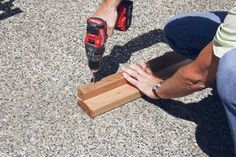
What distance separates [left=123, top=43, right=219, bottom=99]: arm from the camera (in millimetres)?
2324

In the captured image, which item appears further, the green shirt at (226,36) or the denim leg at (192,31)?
the denim leg at (192,31)

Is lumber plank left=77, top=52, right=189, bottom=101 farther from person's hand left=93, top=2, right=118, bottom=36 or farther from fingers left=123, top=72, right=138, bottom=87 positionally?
person's hand left=93, top=2, right=118, bottom=36

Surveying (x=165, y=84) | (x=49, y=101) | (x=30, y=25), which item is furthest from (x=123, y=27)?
(x=30, y=25)

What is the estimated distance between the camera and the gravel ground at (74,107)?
267cm

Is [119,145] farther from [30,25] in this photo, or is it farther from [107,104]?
[30,25]

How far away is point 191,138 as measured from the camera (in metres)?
2.78

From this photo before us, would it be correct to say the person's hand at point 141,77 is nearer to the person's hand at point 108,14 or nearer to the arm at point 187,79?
the arm at point 187,79

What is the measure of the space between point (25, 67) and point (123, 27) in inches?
32.7

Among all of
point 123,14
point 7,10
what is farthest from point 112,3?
point 7,10

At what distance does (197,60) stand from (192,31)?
67cm

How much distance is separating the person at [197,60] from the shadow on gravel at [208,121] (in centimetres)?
21

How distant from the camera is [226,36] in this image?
2162 millimetres

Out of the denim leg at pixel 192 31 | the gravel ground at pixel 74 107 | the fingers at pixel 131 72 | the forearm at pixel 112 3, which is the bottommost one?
the gravel ground at pixel 74 107

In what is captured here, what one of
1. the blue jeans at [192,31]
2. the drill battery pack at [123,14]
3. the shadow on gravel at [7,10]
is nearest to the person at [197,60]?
the blue jeans at [192,31]
